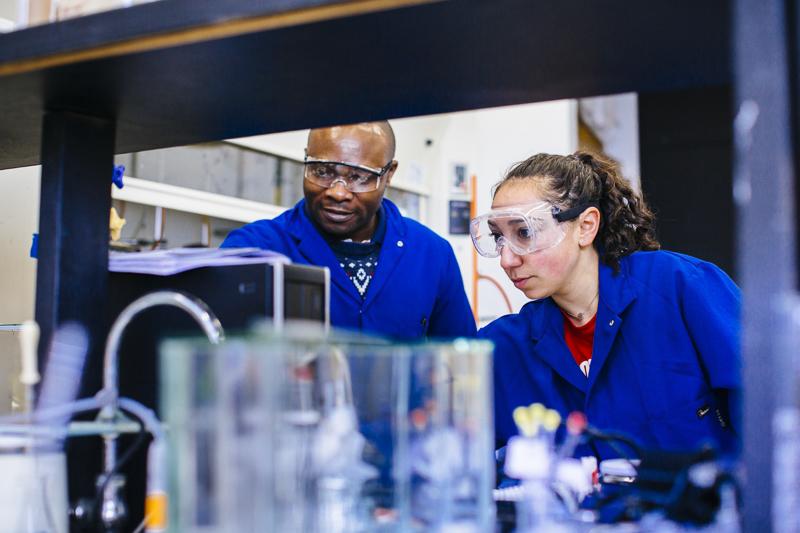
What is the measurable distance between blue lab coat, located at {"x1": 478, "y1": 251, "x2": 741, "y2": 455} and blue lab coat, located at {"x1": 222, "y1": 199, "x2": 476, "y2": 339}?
400 mm

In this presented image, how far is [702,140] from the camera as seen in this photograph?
5.54m

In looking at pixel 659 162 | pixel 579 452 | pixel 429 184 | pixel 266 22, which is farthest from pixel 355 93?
pixel 659 162

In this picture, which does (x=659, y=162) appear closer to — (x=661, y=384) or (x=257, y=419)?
(x=661, y=384)

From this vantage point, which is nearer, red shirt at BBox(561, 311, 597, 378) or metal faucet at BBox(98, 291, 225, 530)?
metal faucet at BBox(98, 291, 225, 530)

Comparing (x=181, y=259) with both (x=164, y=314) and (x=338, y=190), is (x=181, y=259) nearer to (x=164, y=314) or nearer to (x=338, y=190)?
(x=164, y=314)

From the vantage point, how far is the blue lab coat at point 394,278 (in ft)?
7.23

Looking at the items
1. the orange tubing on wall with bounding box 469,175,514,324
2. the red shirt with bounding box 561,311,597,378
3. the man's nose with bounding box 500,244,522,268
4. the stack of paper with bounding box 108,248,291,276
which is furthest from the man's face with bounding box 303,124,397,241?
the orange tubing on wall with bounding box 469,175,514,324

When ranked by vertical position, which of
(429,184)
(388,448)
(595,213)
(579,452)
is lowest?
(579,452)

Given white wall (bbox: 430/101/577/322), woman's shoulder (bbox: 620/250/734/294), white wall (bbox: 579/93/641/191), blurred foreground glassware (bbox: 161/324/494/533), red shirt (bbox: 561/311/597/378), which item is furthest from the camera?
white wall (bbox: 579/93/641/191)

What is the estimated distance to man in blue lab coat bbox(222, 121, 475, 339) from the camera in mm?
2170

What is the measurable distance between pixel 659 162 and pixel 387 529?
17.2 feet

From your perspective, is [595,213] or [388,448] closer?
[388,448]

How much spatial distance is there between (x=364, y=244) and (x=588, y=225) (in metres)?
0.67

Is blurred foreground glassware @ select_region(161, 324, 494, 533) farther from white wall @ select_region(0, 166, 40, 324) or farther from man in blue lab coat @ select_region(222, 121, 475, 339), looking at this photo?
white wall @ select_region(0, 166, 40, 324)
